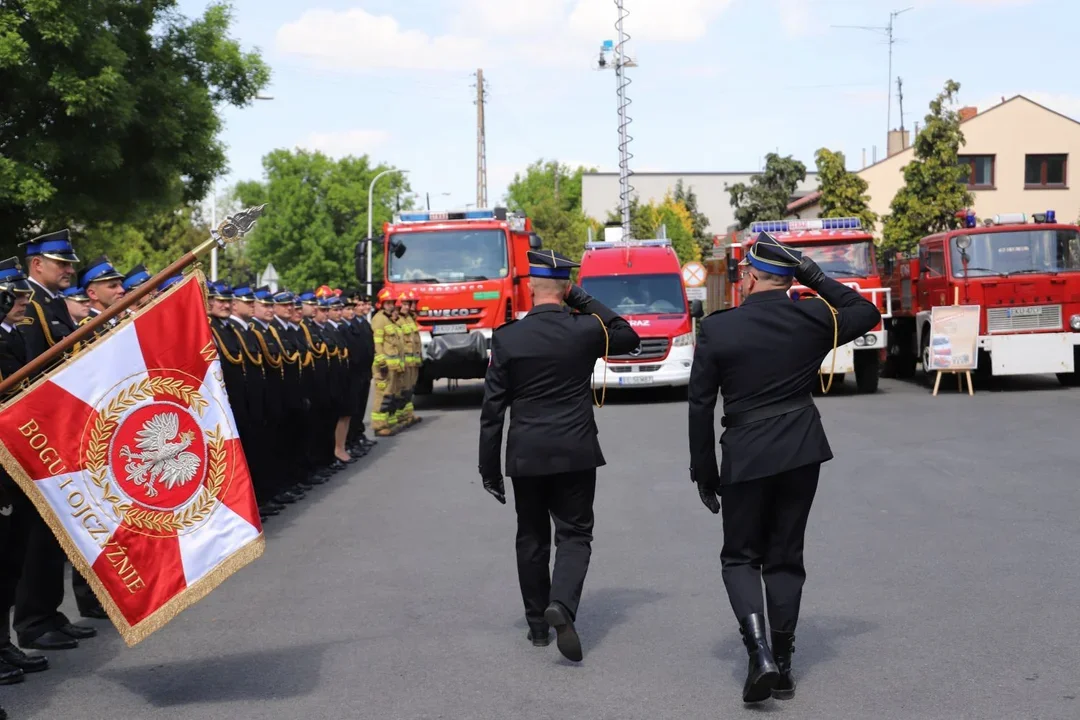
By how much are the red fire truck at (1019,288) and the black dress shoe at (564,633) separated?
1581cm

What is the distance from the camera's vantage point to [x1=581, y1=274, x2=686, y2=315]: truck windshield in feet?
70.8

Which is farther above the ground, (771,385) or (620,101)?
(620,101)

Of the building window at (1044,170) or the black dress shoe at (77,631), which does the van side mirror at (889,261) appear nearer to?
the black dress shoe at (77,631)

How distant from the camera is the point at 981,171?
168 ft

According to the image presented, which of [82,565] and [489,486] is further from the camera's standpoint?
[489,486]

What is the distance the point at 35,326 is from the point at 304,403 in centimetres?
565

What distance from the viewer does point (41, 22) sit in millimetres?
17938

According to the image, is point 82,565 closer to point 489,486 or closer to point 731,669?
point 489,486

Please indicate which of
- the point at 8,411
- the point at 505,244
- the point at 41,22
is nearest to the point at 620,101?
the point at 505,244

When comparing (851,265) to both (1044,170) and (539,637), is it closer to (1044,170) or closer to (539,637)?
(539,637)

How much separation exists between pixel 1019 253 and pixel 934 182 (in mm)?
18313

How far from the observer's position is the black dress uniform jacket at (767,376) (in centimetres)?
536

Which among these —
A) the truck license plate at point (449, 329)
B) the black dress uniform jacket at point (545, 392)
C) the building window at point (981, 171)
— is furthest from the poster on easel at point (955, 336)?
the building window at point (981, 171)

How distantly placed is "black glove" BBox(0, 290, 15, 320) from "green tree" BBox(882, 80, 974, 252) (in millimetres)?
33379
